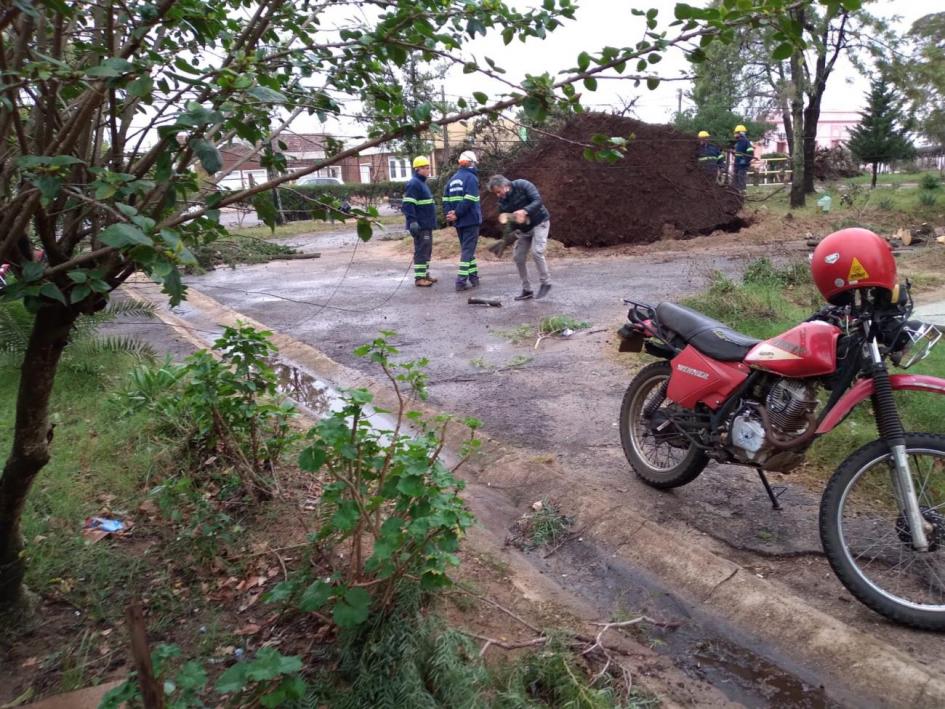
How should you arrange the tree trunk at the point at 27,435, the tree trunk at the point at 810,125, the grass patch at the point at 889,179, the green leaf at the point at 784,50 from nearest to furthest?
the green leaf at the point at 784,50 < the tree trunk at the point at 27,435 < the tree trunk at the point at 810,125 < the grass patch at the point at 889,179

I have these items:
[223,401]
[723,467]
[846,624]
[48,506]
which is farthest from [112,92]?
[723,467]

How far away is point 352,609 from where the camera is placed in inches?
97.4

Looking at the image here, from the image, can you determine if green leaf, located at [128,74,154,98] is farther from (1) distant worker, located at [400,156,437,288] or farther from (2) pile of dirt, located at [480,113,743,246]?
(2) pile of dirt, located at [480,113,743,246]

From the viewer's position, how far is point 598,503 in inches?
163

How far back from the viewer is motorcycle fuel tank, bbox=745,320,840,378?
10.7 feet

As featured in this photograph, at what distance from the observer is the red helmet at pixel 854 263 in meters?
3.08

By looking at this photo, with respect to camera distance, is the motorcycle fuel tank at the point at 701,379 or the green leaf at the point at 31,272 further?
the motorcycle fuel tank at the point at 701,379

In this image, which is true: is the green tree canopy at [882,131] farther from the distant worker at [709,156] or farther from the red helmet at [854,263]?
the red helmet at [854,263]

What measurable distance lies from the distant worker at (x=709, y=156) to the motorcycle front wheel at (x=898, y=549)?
15367mm

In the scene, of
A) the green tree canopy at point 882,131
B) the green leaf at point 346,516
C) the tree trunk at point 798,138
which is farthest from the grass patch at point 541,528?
the green tree canopy at point 882,131

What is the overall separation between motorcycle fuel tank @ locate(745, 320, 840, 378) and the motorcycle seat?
0.29 meters

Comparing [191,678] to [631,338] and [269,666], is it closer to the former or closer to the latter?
[269,666]

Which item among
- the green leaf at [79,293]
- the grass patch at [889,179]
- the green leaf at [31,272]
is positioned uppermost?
the grass patch at [889,179]

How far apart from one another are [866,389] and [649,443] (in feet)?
5.07
